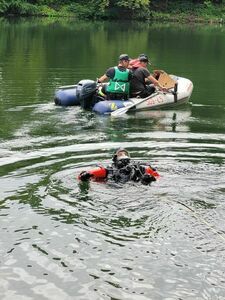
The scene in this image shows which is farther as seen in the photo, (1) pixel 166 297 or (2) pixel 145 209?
(2) pixel 145 209

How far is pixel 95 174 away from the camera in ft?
28.6

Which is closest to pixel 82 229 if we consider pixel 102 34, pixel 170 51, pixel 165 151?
pixel 165 151

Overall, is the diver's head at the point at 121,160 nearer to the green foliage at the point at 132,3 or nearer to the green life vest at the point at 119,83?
the green life vest at the point at 119,83

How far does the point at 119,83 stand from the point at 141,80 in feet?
2.73

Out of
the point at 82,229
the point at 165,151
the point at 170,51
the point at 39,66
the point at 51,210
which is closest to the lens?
the point at 82,229

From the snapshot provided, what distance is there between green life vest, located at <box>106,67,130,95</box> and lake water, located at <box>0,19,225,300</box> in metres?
0.86

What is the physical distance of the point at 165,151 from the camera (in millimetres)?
10969

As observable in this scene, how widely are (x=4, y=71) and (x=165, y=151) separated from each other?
40.8 ft

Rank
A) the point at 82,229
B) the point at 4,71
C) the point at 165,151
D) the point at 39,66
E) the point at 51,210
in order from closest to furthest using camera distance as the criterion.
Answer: the point at 82,229 → the point at 51,210 → the point at 165,151 → the point at 4,71 → the point at 39,66

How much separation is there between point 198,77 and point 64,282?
17.9 metres

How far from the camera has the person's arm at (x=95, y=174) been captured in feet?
28.5

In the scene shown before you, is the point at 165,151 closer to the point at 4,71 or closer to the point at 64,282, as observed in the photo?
the point at 64,282

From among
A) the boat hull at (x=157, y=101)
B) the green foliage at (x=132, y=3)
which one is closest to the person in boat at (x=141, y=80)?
the boat hull at (x=157, y=101)

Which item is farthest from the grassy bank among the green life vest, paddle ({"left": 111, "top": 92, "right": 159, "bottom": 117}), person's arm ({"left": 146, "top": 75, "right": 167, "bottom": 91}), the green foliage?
paddle ({"left": 111, "top": 92, "right": 159, "bottom": 117})
